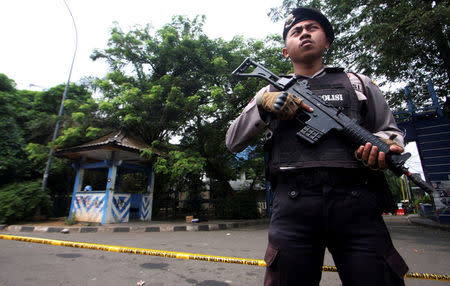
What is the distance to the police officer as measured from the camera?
95 cm

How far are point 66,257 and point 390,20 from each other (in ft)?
28.4

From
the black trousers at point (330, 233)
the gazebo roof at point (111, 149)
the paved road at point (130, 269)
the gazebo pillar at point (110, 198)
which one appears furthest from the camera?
the gazebo roof at point (111, 149)

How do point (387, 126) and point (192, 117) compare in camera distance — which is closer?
point (387, 126)

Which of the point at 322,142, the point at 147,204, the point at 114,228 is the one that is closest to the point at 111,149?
the point at 114,228

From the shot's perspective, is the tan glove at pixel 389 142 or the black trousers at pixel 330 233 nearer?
the black trousers at pixel 330 233

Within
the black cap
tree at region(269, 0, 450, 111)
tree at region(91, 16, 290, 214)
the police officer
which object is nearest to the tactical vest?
the police officer

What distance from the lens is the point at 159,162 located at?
8.84m

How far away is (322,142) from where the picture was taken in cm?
115

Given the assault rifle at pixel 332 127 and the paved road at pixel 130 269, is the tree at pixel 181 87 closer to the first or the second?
the paved road at pixel 130 269

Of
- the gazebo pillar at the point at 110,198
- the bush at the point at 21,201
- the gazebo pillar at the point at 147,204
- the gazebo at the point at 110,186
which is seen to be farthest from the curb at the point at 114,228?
the gazebo pillar at the point at 147,204

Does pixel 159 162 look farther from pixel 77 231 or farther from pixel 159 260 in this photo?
pixel 159 260

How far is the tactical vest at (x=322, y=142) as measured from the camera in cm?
107

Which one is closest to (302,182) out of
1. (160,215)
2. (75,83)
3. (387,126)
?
(387,126)

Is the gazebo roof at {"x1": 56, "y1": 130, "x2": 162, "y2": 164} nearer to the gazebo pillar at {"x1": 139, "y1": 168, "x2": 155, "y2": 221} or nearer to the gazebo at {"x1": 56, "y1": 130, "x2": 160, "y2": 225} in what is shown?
the gazebo at {"x1": 56, "y1": 130, "x2": 160, "y2": 225}
